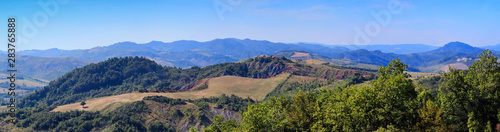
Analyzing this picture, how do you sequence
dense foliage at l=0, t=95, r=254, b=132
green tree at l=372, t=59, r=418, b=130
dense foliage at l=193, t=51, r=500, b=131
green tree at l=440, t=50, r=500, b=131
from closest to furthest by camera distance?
green tree at l=440, t=50, r=500, b=131 → dense foliage at l=193, t=51, r=500, b=131 → green tree at l=372, t=59, r=418, b=130 → dense foliage at l=0, t=95, r=254, b=132

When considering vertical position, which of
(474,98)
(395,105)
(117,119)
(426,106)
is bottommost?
(117,119)

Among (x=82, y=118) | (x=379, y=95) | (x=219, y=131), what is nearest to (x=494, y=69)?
(x=379, y=95)

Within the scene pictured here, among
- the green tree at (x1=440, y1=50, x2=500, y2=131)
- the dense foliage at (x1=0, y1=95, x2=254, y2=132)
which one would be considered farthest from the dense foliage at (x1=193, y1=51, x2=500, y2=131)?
the dense foliage at (x1=0, y1=95, x2=254, y2=132)

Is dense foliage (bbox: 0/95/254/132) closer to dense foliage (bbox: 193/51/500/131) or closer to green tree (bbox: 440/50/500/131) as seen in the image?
dense foliage (bbox: 193/51/500/131)

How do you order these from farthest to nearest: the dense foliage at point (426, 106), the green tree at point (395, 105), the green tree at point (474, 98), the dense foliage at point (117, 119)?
the dense foliage at point (117, 119)
the green tree at point (395, 105)
the dense foliage at point (426, 106)
the green tree at point (474, 98)

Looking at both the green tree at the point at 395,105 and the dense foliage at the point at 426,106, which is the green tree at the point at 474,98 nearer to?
the dense foliage at the point at 426,106

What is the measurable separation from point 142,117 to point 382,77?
10859cm

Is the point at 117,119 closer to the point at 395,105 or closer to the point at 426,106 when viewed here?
the point at 395,105

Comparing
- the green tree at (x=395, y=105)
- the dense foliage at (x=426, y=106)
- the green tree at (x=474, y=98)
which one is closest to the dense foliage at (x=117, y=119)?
the dense foliage at (x=426, y=106)


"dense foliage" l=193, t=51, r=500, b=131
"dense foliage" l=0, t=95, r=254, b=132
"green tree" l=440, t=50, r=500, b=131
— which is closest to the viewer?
"green tree" l=440, t=50, r=500, b=131

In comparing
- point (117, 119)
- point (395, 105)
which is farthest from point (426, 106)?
point (117, 119)

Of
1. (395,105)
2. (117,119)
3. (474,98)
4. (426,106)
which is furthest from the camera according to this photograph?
(117,119)

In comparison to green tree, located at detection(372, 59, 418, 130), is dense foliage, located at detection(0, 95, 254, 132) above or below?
below

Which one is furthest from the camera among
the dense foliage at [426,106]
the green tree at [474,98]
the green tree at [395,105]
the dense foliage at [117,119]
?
the dense foliage at [117,119]
